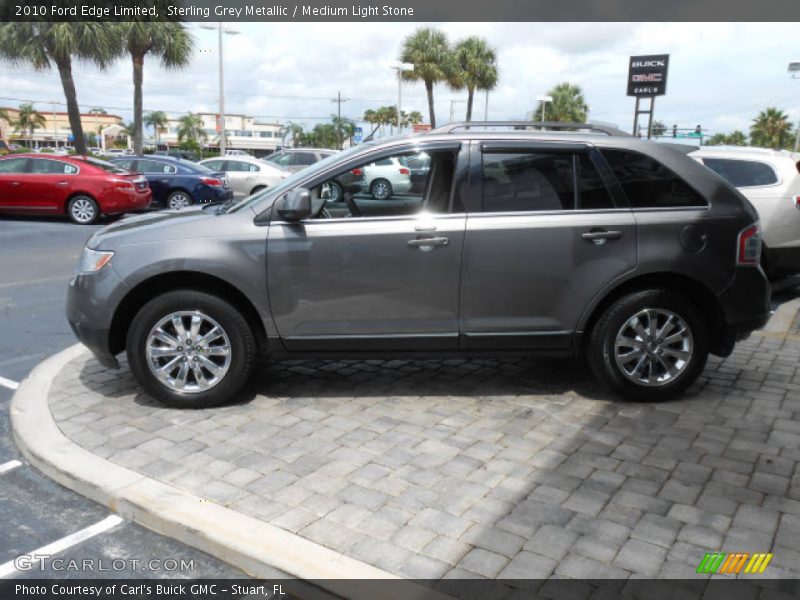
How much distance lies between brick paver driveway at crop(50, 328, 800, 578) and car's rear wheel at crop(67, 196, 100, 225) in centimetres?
1039

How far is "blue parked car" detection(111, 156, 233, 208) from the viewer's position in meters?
17.2

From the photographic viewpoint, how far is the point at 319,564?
9.62 feet

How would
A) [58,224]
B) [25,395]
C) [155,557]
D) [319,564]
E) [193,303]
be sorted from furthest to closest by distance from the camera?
[58,224], [25,395], [193,303], [155,557], [319,564]

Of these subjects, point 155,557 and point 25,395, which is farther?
point 25,395

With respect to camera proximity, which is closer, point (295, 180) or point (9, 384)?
point (295, 180)

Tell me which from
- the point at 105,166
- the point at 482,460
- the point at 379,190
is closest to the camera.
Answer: the point at 482,460

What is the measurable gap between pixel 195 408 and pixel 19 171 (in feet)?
42.4

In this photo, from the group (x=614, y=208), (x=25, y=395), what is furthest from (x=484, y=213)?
(x=25, y=395)

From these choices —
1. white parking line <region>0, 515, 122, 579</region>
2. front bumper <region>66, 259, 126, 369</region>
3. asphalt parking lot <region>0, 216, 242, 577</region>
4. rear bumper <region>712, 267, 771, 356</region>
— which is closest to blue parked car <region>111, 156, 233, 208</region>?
asphalt parking lot <region>0, 216, 242, 577</region>

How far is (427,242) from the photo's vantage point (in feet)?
14.8

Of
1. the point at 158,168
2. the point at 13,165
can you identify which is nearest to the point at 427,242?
the point at 13,165

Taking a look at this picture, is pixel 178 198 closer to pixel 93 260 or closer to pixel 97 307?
pixel 93 260

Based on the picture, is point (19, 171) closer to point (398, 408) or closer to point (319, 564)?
point (398, 408)
